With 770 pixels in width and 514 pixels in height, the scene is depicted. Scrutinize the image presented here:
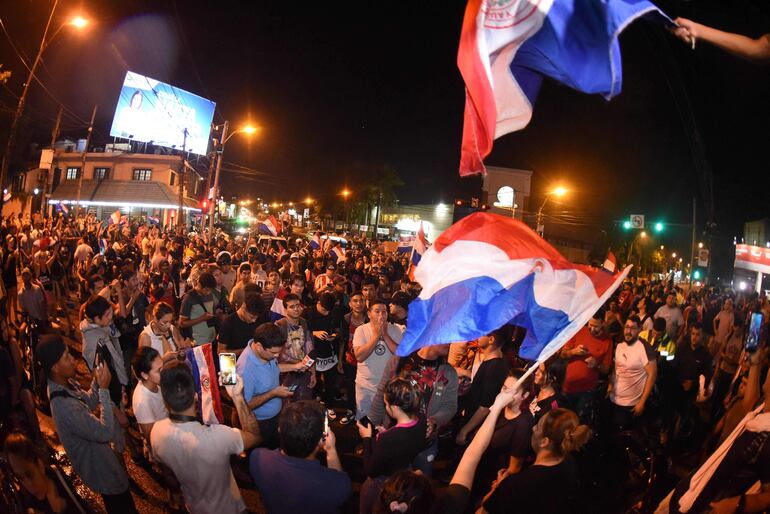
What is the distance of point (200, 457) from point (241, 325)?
9.16 ft

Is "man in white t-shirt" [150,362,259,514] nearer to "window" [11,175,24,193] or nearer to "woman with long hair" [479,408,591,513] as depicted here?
"woman with long hair" [479,408,591,513]

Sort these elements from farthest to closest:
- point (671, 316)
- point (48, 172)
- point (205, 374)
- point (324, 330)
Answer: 1. point (48, 172)
2. point (671, 316)
3. point (324, 330)
4. point (205, 374)

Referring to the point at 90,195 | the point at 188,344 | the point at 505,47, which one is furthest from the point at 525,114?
the point at 90,195

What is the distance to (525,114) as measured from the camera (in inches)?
143

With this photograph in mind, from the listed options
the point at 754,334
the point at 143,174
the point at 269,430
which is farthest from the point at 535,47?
the point at 143,174

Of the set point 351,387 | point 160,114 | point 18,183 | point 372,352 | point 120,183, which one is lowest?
point 351,387

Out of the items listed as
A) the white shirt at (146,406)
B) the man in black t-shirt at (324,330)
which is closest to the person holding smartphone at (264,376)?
the white shirt at (146,406)

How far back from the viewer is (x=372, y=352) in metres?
5.48

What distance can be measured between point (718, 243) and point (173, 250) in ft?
157

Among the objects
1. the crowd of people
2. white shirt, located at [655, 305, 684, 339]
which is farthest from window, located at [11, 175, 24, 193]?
white shirt, located at [655, 305, 684, 339]

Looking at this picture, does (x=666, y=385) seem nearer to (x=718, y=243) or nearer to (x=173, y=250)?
(x=173, y=250)

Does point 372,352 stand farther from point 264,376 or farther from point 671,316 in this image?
point 671,316

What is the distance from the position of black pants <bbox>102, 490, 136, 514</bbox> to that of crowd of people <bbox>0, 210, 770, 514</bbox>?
2cm

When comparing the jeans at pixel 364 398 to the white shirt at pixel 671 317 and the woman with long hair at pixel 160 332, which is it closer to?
the woman with long hair at pixel 160 332
